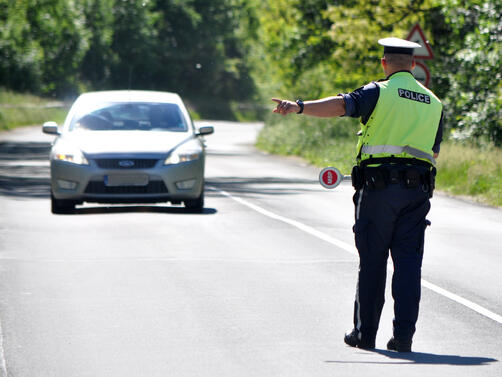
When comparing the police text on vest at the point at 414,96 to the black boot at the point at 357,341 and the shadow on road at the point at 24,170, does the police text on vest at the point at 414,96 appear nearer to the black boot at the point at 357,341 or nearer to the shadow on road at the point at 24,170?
the black boot at the point at 357,341

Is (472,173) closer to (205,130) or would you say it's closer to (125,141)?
(205,130)

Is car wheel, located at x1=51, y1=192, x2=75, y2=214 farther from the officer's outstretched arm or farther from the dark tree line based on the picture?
the dark tree line

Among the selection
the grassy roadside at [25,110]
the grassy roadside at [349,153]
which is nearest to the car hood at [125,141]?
the grassy roadside at [349,153]

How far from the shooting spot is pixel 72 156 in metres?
13.8

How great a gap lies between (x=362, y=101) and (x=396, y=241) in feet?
2.71

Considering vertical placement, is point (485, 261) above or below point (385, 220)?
below

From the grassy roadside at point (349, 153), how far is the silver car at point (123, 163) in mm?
5461

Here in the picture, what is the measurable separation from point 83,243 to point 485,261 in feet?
13.0

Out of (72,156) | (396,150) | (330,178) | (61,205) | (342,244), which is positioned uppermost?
(396,150)

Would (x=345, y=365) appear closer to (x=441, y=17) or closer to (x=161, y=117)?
(x=161, y=117)

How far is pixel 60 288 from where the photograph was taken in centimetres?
855

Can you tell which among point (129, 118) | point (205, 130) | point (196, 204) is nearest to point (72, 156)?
point (129, 118)

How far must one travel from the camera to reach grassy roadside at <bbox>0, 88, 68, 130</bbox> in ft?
164

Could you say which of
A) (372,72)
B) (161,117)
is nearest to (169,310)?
(161,117)
